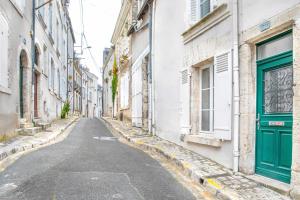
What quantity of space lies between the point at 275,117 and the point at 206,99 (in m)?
2.57

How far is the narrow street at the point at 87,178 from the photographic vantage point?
4160 millimetres

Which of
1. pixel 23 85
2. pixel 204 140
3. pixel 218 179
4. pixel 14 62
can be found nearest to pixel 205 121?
pixel 204 140

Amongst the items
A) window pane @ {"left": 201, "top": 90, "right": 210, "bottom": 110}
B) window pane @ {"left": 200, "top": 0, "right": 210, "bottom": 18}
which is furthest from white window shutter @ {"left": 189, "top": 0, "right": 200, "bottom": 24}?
window pane @ {"left": 201, "top": 90, "right": 210, "bottom": 110}

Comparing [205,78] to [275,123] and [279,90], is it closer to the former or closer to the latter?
[279,90]

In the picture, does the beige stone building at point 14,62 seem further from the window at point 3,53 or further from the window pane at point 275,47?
the window pane at point 275,47

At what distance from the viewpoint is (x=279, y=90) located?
4641 mm

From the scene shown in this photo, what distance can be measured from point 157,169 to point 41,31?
9.88m

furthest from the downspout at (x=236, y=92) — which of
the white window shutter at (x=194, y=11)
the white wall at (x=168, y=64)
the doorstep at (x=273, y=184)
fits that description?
the white wall at (x=168, y=64)

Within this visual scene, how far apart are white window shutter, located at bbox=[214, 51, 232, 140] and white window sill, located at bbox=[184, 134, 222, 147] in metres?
0.13

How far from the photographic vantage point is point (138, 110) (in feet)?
45.1

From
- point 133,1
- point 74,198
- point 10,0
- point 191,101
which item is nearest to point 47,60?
point 133,1

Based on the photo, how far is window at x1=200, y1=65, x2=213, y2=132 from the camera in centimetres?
678

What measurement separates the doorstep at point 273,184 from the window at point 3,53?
652 cm

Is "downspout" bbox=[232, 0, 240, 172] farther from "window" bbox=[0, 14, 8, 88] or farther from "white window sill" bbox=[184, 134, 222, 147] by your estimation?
"window" bbox=[0, 14, 8, 88]
